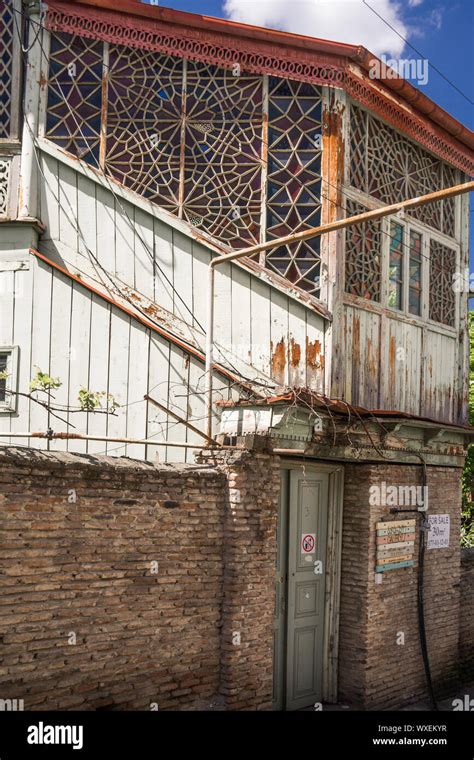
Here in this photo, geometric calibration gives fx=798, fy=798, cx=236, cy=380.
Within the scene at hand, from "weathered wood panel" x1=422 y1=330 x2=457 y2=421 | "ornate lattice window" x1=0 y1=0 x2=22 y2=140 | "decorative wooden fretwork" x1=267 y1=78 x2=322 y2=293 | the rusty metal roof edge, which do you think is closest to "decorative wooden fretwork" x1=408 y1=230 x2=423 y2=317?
"weathered wood panel" x1=422 y1=330 x2=457 y2=421

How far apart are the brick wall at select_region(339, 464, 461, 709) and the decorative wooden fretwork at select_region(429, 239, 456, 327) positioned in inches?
85.6

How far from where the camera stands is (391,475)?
398 inches

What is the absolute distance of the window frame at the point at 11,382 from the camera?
28.7 feet

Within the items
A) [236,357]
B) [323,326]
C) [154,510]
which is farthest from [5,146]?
[154,510]

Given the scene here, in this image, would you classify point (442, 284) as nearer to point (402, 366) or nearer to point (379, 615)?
point (402, 366)

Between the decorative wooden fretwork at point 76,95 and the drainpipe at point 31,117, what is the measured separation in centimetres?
16

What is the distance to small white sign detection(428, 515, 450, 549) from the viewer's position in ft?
35.5

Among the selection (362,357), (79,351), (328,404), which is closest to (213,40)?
(79,351)

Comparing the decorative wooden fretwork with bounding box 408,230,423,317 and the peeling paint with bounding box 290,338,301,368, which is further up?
the decorative wooden fretwork with bounding box 408,230,423,317

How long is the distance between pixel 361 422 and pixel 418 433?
1.60m

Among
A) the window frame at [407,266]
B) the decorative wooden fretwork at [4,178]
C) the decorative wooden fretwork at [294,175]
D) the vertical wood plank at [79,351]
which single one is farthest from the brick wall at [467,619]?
the decorative wooden fretwork at [4,178]

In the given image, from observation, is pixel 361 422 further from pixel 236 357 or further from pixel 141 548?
pixel 141 548

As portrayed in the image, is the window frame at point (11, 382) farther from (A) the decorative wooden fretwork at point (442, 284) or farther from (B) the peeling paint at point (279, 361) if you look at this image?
(A) the decorative wooden fretwork at point (442, 284)

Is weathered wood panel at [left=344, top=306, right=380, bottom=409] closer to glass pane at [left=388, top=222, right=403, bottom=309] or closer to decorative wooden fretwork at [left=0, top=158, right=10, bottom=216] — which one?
glass pane at [left=388, top=222, right=403, bottom=309]
